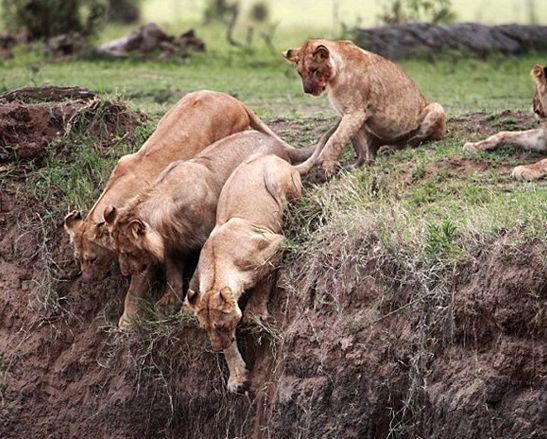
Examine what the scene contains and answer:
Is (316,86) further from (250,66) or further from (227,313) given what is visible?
(250,66)

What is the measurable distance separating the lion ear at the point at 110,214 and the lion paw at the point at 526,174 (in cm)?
272

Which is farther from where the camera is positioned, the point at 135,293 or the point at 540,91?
the point at 540,91

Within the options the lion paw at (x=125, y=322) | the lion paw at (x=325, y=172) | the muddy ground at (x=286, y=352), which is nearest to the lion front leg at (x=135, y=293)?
the lion paw at (x=125, y=322)

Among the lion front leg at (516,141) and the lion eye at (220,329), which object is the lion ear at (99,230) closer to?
the lion eye at (220,329)

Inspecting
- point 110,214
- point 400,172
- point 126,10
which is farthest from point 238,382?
point 126,10

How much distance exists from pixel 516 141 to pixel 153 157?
2.67m

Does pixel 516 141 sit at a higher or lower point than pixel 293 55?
lower

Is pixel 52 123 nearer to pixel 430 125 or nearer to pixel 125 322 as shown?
pixel 125 322

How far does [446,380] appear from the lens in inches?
289

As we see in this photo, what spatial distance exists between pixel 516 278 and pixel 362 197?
1863mm

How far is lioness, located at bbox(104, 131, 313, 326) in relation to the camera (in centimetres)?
852

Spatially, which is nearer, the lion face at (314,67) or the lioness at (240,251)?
the lioness at (240,251)

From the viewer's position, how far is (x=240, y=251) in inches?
325

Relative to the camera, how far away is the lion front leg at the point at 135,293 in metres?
8.84
